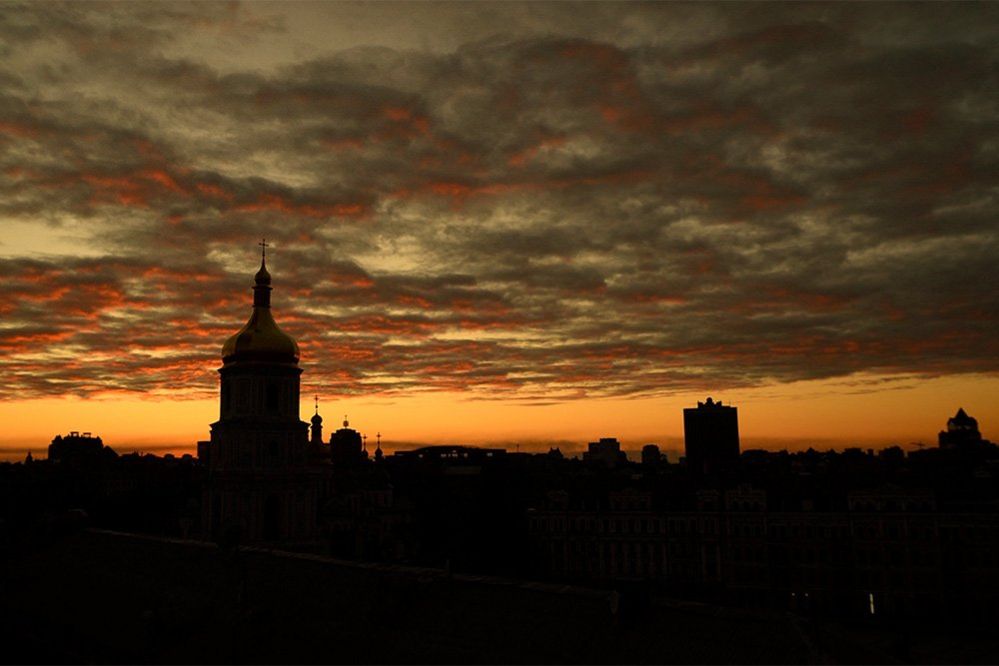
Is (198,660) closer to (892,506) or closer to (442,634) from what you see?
(442,634)

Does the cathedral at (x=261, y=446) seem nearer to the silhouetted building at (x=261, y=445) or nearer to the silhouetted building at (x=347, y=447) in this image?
the silhouetted building at (x=261, y=445)

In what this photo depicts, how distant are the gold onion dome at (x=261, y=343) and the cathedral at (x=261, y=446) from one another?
71 millimetres

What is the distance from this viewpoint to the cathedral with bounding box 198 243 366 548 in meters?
62.8

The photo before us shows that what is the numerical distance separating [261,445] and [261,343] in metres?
7.24

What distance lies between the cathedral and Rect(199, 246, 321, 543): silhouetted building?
69mm

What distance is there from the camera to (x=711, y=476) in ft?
304

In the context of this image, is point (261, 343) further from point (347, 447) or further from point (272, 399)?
point (347, 447)

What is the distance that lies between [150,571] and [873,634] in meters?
51.8

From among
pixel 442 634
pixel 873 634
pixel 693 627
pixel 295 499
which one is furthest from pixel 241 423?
pixel 873 634

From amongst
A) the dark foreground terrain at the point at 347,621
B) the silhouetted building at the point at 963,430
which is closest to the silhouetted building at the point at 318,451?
the dark foreground terrain at the point at 347,621

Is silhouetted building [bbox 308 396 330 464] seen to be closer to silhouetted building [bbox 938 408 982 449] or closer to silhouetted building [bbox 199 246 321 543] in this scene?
silhouetted building [bbox 199 246 321 543]

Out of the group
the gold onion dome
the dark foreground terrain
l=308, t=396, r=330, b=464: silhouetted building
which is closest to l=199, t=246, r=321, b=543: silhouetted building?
the gold onion dome

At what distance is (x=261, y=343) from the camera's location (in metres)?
64.4

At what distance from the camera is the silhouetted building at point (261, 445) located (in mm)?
62812
